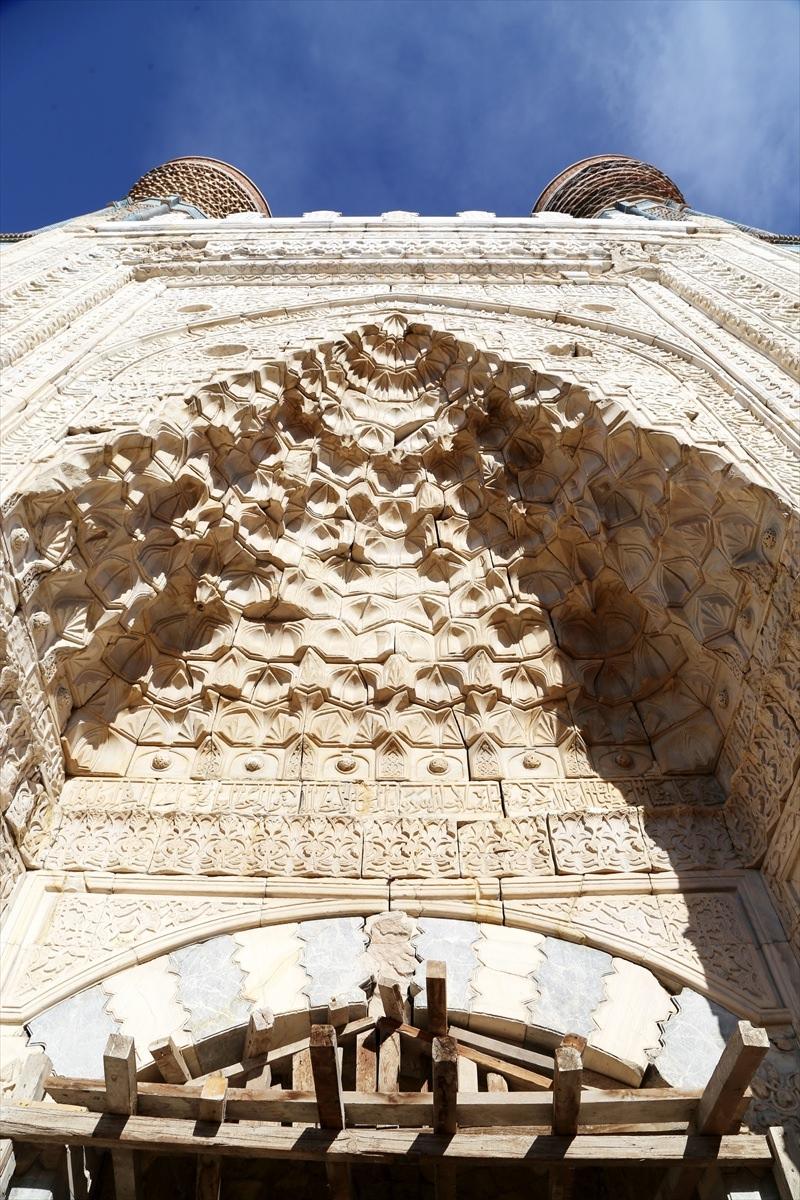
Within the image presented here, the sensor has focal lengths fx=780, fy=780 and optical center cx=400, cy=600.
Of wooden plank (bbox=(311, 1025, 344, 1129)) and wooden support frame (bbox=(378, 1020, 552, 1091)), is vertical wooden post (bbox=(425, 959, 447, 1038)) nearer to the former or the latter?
wooden support frame (bbox=(378, 1020, 552, 1091))

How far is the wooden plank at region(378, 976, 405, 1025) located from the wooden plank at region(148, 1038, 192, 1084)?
2.09 feet

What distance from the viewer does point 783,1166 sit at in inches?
82.4

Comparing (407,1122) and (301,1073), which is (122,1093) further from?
(407,1122)

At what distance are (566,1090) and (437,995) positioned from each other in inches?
18.9

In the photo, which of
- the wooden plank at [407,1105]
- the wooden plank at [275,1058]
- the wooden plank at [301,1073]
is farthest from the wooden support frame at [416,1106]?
the wooden plank at [275,1058]

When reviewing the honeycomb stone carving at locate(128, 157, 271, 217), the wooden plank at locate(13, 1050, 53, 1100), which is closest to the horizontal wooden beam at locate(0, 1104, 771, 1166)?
the wooden plank at locate(13, 1050, 53, 1100)

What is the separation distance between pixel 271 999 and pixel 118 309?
4.37m

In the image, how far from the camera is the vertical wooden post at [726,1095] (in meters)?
1.89

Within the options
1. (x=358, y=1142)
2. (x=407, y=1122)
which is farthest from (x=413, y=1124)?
(x=358, y=1142)

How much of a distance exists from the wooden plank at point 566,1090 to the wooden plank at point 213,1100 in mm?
872

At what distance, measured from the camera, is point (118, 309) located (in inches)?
203

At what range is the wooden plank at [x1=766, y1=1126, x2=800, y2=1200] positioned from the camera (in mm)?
2066

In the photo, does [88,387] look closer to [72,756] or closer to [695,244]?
[72,756]

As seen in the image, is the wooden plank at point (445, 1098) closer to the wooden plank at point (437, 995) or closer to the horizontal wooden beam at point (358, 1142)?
the horizontal wooden beam at point (358, 1142)
